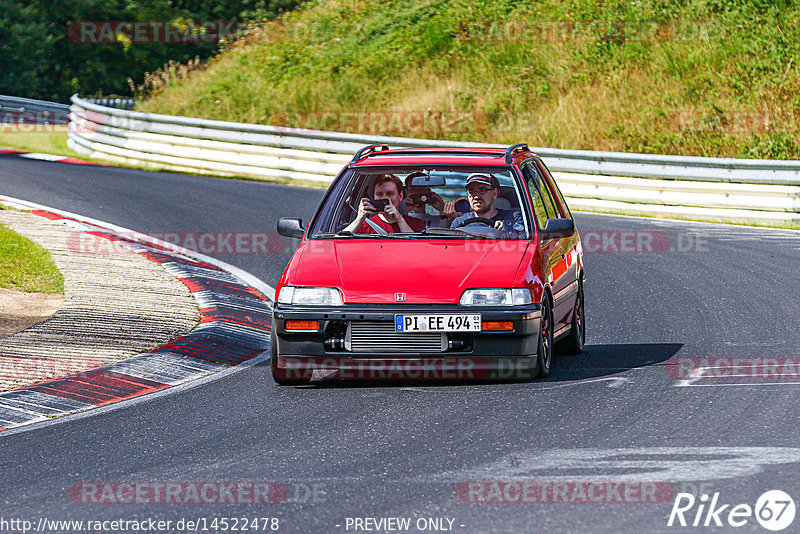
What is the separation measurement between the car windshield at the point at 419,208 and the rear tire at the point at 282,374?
3.72 feet

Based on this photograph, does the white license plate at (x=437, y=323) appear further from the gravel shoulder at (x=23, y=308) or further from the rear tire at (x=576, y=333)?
the gravel shoulder at (x=23, y=308)

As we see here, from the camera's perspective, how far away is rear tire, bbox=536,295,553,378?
835 centimetres

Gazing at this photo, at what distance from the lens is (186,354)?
9.84 m

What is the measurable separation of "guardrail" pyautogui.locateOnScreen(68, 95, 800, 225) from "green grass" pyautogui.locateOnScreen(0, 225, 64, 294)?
923cm

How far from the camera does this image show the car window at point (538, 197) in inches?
382

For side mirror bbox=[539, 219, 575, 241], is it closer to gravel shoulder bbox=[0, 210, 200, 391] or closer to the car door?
the car door

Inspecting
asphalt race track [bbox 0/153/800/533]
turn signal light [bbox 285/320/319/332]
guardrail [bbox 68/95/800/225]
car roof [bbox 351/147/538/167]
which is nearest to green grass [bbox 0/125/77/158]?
guardrail [bbox 68/95/800/225]

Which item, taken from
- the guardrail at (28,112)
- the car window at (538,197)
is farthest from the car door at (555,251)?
the guardrail at (28,112)

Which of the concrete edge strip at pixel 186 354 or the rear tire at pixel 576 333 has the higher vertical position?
the rear tire at pixel 576 333

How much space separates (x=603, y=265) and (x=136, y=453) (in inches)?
350

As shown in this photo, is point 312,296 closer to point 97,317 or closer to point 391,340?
point 391,340

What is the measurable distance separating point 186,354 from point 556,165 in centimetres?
1261

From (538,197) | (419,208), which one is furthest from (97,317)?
(538,197)

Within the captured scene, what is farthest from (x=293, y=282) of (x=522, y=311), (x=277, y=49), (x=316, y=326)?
(x=277, y=49)
